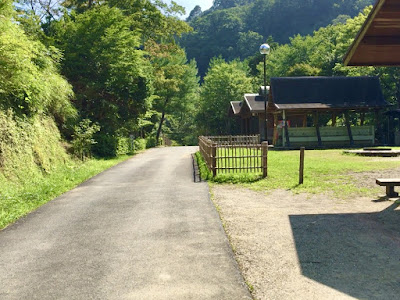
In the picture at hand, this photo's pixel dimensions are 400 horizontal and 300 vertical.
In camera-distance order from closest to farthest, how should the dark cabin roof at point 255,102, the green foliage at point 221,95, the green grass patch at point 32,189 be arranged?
the green grass patch at point 32,189
the dark cabin roof at point 255,102
the green foliage at point 221,95

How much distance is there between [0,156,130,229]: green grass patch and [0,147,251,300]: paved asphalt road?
334mm

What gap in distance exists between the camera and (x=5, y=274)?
4648mm

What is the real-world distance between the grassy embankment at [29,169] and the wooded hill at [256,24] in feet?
299

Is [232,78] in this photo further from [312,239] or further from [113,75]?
[312,239]

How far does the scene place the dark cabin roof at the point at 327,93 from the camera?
27.6 metres

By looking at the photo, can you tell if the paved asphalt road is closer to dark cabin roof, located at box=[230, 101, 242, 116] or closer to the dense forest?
the dense forest

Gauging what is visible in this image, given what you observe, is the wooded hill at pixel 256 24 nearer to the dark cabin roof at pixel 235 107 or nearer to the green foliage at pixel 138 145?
the dark cabin roof at pixel 235 107

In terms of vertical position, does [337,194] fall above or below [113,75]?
below

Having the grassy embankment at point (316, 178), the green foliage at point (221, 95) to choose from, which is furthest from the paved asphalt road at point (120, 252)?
the green foliage at point (221, 95)

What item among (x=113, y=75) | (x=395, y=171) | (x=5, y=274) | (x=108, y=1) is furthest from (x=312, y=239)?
(x=108, y=1)

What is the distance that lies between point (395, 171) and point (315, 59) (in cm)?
3755

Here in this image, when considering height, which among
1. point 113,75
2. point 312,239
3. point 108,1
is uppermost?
point 108,1

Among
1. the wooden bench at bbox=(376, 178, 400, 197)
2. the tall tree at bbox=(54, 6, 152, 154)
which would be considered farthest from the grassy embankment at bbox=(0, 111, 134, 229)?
the wooden bench at bbox=(376, 178, 400, 197)

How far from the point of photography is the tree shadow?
4129 millimetres
